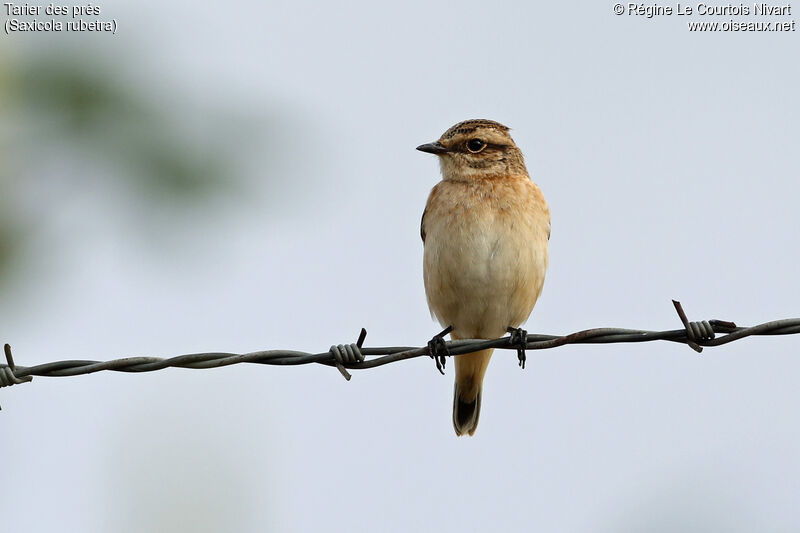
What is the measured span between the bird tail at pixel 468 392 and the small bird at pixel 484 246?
20 cm

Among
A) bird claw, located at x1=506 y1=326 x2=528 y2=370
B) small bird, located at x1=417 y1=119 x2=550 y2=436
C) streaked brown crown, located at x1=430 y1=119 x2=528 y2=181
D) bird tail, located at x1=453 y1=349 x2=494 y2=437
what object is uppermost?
streaked brown crown, located at x1=430 y1=119 x2=528 y2=181

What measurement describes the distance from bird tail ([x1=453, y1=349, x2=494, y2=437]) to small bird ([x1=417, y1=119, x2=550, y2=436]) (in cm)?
20

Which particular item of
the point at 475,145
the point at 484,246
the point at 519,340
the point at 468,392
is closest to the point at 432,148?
the point at 475,145

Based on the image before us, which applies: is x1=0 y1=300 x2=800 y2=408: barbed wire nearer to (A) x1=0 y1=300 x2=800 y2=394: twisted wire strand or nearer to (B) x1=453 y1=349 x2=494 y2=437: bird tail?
(A) x1=0 y1=300 x2=800 y2=394: twisted wire strand

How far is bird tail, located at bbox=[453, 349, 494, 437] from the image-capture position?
9.08 meters

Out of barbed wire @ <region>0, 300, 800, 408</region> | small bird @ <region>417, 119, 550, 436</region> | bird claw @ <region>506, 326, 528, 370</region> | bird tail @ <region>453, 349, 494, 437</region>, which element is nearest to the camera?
barbed wire @ <region>0, 300, 800, 408</region>

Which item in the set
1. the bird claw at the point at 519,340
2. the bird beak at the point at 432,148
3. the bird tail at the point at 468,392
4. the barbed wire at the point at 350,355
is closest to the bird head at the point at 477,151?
the bird beak at the point at 432,148

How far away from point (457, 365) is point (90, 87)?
434 cm

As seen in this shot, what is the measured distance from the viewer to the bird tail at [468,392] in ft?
29.8

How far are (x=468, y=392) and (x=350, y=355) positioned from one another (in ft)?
12.7

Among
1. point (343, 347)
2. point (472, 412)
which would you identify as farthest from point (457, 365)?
point (343, 347)

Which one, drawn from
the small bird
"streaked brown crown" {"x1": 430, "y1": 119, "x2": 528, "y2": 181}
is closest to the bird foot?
the small bird

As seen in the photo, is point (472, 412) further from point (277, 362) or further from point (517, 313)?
point (277, 362)

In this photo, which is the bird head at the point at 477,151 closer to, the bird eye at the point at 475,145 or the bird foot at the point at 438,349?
the bird eye at the point at 475,145
